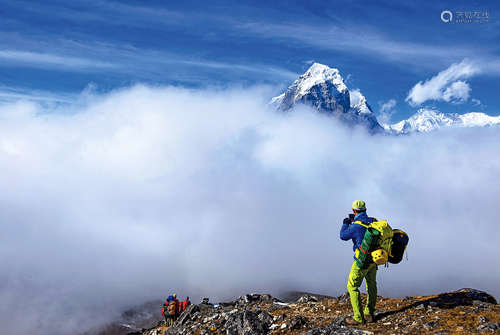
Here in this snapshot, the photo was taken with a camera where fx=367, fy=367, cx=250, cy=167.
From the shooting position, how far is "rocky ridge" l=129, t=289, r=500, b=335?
15.3m

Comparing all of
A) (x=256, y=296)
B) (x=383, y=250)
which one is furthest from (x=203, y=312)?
(x=383, y=250)

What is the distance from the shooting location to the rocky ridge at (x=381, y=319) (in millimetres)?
15266

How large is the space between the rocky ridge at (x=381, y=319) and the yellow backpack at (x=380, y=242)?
10.00ft

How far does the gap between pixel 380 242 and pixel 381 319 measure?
404cm

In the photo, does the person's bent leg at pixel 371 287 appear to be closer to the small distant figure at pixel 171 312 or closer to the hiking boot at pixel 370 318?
the hiking boot at pixel 370 318

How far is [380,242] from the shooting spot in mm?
15992

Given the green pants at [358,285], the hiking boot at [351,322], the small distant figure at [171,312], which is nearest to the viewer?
the green pants at [358,285]

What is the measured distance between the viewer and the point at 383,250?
629 inches

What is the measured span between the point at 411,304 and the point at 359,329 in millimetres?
4508

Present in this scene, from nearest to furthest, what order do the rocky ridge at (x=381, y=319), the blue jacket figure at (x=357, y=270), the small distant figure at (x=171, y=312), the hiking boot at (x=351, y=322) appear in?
the rocky ridge at (x=381, y=319), the blue jacket figure at (x=357, y=270), the hiking boot at (x=351, y=322), the small distant figure at (x=171, y=312)

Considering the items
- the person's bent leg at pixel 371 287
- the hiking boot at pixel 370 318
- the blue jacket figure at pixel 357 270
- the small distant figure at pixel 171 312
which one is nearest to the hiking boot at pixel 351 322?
the blue jacket figure at pixel 357 270

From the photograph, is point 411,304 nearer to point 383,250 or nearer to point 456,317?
point 456,317

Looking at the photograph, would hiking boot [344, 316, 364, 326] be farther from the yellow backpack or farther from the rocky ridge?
the yellow backpack

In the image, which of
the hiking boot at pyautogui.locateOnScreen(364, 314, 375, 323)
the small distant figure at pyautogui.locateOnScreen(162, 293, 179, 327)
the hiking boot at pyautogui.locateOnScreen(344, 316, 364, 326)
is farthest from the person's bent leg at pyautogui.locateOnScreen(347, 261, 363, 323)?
the small distant figure at pyautogui.locateOnScreen(162, 293, 179, 327)
